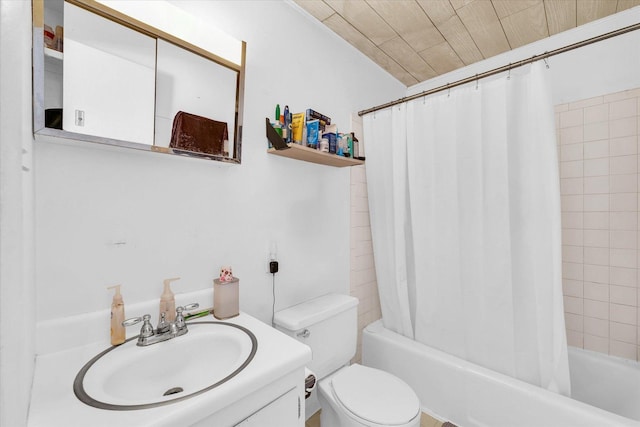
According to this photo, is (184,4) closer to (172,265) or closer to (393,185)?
(172,265)

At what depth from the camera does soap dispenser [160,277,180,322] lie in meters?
1.02

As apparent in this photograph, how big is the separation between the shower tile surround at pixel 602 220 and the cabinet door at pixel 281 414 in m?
1.86

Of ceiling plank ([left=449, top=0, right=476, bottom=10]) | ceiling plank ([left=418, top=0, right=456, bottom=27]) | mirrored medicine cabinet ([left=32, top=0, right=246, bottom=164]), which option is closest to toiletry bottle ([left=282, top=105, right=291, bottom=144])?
mirrored medicine cabinet ([left=32, top=0, right=246, bottom=164])

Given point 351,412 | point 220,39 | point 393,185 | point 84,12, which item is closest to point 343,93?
point 393,185

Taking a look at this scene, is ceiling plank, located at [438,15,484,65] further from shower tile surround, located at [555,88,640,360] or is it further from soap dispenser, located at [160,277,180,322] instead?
soap dispenser, located at [160,277,180,322]

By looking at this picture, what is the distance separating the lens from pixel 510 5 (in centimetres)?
153

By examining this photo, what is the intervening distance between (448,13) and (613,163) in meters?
1.29

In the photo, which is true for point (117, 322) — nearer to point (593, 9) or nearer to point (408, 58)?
point (408, 58)

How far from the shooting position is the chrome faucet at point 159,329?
91cm

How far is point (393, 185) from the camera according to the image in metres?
1.80

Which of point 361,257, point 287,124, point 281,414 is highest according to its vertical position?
point 287,124

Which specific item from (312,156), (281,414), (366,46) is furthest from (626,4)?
(281,414)

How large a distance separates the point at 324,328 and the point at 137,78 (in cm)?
131

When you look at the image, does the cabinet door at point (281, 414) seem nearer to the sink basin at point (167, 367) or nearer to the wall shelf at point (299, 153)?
the sink basin at point (167, 367)
